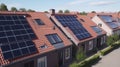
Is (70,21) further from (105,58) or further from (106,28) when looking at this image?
(106,28)

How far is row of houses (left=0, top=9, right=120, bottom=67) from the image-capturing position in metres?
20.7

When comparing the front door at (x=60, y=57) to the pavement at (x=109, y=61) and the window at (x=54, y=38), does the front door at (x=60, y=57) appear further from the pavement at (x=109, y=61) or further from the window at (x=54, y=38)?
the pavement at (x=109, y=61)

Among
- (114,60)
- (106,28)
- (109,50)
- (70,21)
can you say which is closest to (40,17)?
(70,21)

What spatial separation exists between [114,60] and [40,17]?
1538cm

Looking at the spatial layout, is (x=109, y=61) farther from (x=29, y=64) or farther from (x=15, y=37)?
(x=15, y=37)

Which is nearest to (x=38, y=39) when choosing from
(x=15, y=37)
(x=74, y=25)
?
(x=15, y=37)

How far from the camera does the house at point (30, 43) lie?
20.4 meters

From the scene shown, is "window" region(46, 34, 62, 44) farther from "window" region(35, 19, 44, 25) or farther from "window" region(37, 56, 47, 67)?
"window" region(37, 56, 47, 67)

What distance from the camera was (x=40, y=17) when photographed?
32625mm

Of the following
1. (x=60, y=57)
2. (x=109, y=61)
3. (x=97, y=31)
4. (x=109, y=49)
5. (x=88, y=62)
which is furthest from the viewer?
(x=97, y=31)

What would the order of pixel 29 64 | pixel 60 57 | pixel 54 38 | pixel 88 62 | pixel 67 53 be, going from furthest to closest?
pixel 67 53 → pixel 88 62 → pixel 60 57 → pixel 54 38 → pixel 29 64

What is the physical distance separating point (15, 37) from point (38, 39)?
4.01m

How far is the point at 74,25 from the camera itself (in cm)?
3834

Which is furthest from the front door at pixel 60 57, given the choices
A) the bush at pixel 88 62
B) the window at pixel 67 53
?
the bush at pixel 88 62
